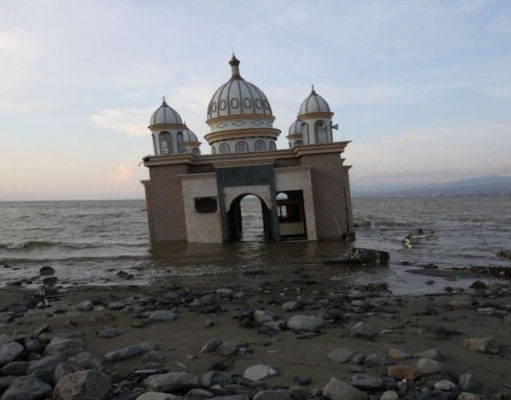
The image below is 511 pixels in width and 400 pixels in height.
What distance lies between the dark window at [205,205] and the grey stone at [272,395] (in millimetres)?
17922

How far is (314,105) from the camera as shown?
81.7 feet

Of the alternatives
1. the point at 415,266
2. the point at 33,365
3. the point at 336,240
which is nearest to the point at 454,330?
the point at 33,365

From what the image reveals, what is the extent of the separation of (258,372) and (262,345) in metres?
1.09

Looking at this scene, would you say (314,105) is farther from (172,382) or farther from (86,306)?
(172,382)

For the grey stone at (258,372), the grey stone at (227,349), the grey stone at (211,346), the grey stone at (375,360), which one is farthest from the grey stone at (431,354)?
the grey stone at (211,346)

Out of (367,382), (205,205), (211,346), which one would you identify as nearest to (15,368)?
(211,346)

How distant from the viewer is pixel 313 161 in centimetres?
2159

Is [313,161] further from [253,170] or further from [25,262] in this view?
[25,262]

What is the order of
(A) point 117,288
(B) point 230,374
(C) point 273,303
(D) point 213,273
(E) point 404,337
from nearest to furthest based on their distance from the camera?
(B) point 230,374 → (E) point 404,337 → (C) point 273,303 → (A) point 117,288 → (D) point 213,273

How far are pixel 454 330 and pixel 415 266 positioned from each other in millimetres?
7743

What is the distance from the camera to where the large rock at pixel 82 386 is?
4012 mm

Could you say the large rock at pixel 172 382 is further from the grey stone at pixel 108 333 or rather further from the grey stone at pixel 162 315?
the grey stone at pixel 162 315

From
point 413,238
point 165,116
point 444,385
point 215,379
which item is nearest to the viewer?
point 444,385

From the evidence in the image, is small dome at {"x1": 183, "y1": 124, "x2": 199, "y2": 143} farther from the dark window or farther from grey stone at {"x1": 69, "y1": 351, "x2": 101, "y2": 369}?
grey stone at {"x1": 69, "y1": 351, "x2": 101, "y2": 369}
